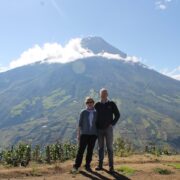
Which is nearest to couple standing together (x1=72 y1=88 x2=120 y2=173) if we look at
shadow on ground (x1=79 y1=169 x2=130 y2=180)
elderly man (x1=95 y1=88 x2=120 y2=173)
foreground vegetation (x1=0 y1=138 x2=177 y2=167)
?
elderly man (x1=95 y1=88 x2=120 y2=173)

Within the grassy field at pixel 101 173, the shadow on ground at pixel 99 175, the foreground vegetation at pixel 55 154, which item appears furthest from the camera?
the foreground vegetation at pixel 55 154

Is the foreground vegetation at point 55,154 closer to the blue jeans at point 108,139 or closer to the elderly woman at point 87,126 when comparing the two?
the elderly woman at point 87,126

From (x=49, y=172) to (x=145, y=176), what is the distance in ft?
13.7

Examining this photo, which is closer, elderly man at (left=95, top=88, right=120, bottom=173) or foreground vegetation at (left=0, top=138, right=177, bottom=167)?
elderly man at (left=95, top=88, right=120, bottom=173)

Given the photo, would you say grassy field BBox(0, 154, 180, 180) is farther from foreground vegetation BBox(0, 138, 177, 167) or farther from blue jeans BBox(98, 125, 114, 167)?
foreground vegetation BBox(0, 138, 177, 167)

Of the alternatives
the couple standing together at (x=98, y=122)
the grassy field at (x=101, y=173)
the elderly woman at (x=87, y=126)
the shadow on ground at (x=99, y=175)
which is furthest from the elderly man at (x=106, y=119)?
the grassy field at (x=101, y=173)

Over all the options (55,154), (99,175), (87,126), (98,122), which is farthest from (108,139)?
(55,154)

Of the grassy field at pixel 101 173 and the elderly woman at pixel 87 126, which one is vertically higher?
the elderly woman at pixel 87 126

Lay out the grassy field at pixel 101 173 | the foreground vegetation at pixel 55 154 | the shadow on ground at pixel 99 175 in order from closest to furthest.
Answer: the shadow on ground at pixel 99 175
the grassy field at pixel 101 173
the foreground vegetation at pixel 55 154

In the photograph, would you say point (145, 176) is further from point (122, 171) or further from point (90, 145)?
point (90, 145)

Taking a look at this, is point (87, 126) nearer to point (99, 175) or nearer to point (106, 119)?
point (106, 119)

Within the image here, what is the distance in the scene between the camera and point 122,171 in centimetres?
1752

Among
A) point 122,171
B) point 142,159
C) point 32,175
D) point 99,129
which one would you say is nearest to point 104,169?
point 122,171

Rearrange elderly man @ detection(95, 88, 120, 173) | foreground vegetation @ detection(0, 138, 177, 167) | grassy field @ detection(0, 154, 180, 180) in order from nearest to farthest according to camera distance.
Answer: grassy field @ detection(0, 154, 180, 180) < elderly man @ detection(95, 88, 120, 173) < foreground vegetation @ detection(0, 138, 177, 167)
